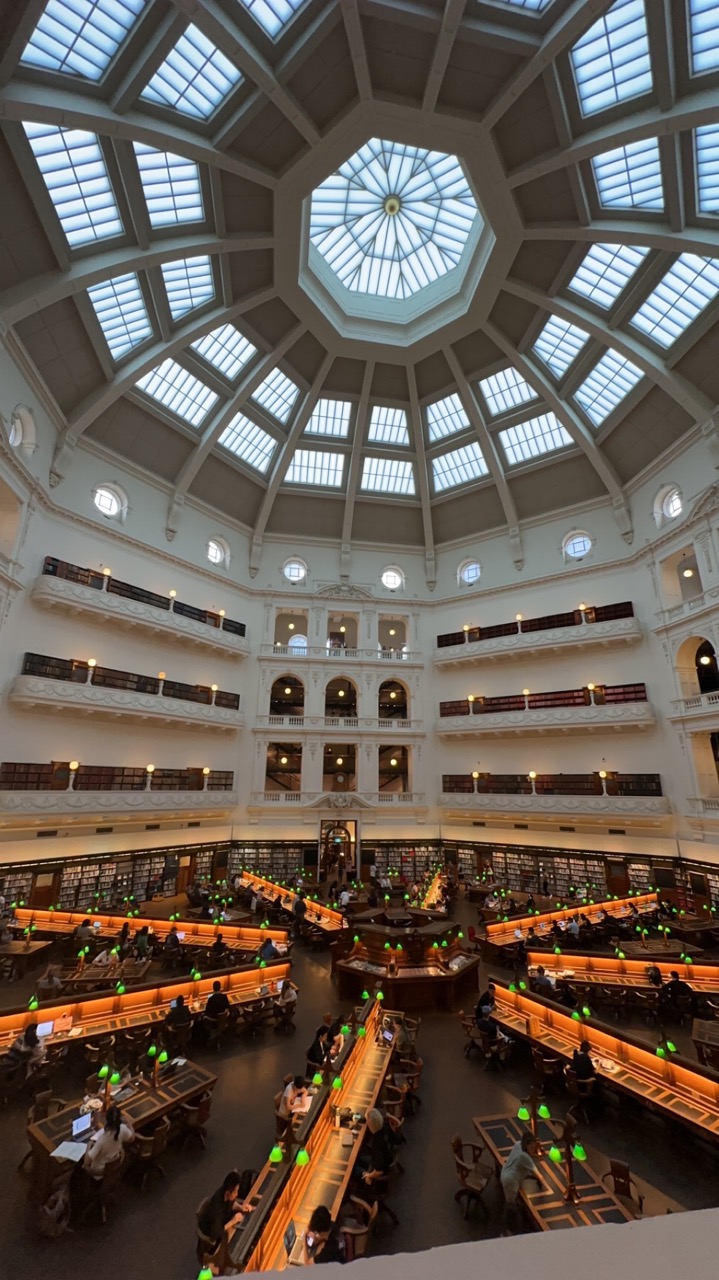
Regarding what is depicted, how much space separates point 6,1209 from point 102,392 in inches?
878

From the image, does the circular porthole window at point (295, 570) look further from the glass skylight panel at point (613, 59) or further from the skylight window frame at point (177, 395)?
the glass skylight panel at point (613, 59)

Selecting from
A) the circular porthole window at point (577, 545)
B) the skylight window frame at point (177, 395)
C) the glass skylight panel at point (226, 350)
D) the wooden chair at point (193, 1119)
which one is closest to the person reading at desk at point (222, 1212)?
the wooden chair at point (193, 1119)

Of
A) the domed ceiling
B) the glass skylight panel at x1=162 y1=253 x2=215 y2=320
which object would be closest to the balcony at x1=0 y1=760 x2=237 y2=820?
the domed ceiling

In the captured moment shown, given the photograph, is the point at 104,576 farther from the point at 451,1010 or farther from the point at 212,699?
the point at 451,1010

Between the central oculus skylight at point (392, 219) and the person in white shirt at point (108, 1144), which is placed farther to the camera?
the central oculus skylight at point (392, 219)

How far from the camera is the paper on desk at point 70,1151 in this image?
679 centimetres

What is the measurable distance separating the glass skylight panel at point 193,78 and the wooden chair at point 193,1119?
22.3m

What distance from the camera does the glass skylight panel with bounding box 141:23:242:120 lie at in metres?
14.3

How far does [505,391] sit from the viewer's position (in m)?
26.8

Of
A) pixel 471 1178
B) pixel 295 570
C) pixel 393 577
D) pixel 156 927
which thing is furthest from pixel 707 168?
pixel 156 927

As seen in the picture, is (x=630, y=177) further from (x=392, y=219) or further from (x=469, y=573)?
(x=469, y=573)

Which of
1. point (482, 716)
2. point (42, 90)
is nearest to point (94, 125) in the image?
point (42, 90)

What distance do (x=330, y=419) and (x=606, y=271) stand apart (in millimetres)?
13657

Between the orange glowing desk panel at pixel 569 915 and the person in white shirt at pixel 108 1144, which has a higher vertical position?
the orange glowing desk panel at pixel 569 915
